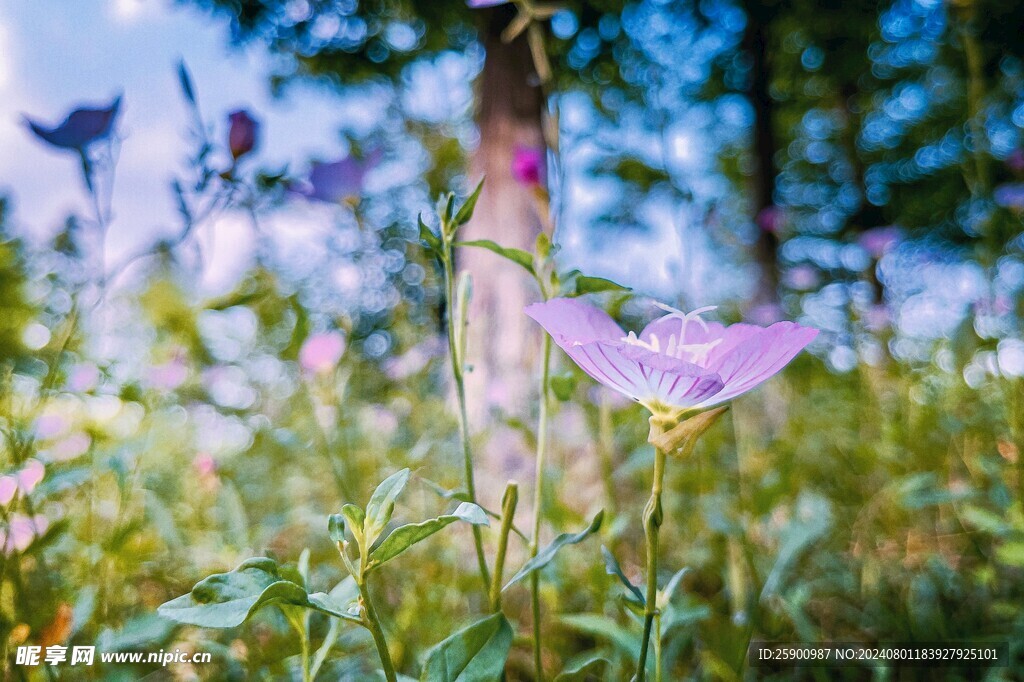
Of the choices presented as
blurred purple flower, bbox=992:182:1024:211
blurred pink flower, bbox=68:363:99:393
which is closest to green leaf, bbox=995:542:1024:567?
blurred purple flower, bbox=992:182:1024:211

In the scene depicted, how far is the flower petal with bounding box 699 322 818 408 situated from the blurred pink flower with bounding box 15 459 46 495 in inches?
19.5

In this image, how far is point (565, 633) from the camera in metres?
0.80

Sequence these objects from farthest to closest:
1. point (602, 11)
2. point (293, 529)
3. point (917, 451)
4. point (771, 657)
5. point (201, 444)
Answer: point (602, 11)
point (201, 444)
point (293, 529)
point (917, 451)
point (771, 657)

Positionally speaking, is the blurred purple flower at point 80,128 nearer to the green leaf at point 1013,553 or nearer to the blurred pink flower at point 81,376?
the blurred pink flower at point 81,376

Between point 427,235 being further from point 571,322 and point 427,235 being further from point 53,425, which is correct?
point 53,425

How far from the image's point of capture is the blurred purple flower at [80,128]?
1.51 ft

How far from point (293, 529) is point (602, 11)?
250 centimetres

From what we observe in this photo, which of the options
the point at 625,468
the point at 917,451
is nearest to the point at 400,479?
the point at 625,468

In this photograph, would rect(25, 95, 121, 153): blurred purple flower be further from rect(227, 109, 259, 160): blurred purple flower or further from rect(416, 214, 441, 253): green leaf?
rect(416, 214, 441, 253): green leaf

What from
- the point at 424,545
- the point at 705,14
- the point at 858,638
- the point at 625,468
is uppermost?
the point at 705,14

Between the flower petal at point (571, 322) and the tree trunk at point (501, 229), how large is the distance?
729 millimetres

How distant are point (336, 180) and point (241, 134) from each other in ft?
0.57

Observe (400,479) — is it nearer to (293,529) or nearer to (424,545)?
(424,545)

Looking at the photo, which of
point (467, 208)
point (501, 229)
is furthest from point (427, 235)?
point (501, 229)
